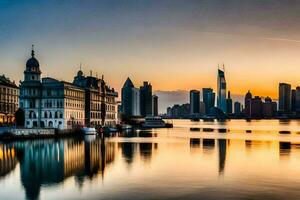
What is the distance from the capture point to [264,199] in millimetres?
40094

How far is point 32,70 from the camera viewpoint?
15238cm

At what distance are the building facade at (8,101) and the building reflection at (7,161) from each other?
50925mm

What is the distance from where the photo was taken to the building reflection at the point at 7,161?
56.9 m

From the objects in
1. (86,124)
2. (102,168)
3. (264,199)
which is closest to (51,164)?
(102,168)

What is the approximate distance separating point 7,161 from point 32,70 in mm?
89538

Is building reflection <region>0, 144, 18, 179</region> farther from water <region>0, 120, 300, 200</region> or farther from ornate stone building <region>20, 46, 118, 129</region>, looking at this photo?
ornate stone building <region>20, 46, 118, 129</region>

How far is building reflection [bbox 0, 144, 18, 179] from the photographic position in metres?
56.9

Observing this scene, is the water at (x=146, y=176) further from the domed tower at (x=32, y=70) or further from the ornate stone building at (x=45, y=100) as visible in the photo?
the domed tower at (x=32, y=70)

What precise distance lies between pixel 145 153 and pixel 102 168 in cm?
2206

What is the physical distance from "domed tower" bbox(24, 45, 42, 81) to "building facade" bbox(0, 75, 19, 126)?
1022cm

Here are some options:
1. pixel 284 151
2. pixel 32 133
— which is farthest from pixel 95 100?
pixel 284 151

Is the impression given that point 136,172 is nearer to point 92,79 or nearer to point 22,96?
point 22,96

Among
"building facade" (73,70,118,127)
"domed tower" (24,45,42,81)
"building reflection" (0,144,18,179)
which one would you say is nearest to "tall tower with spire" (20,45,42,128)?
"domed tower" (24,45,42,81)

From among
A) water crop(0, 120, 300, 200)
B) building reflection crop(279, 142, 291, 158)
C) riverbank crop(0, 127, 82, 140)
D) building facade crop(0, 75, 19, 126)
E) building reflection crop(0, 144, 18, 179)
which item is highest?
building facade crop(0, 75, 19, 126)
